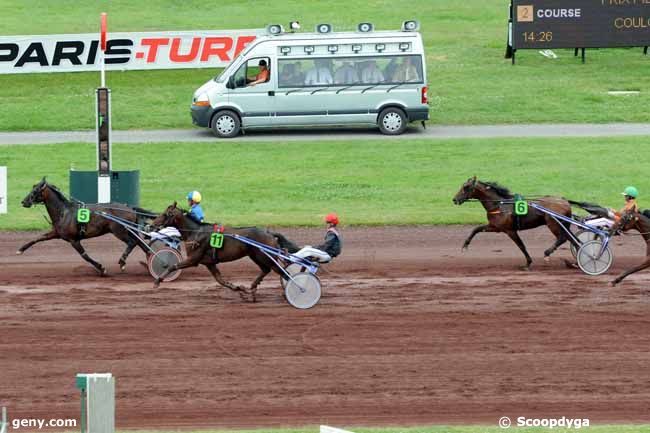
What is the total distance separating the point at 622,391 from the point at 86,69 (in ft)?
73.9

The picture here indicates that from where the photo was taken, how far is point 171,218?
16.1 meters

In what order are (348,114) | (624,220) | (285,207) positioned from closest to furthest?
1. (624,220)
2. (285,207)
3. (348,114)

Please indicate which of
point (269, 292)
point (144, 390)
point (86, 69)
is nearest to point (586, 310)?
point (269, 292)

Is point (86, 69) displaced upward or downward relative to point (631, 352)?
upward

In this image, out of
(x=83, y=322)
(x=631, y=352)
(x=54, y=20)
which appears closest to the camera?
(x=631, y=352)

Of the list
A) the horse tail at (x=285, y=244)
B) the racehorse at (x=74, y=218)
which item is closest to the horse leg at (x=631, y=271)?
the horse tail at (x=285, y=244)

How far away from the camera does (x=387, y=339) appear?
14.4 meters

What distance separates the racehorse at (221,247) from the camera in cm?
1598

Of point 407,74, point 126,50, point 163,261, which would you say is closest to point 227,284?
point 163,261

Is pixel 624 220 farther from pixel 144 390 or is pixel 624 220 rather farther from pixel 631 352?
pixel 144 390

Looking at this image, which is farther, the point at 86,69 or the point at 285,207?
the point at 86,69

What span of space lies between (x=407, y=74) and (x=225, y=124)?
14.1 feet

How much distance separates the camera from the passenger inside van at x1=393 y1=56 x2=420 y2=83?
28.1 m

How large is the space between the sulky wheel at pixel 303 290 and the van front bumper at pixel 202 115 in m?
13.2
